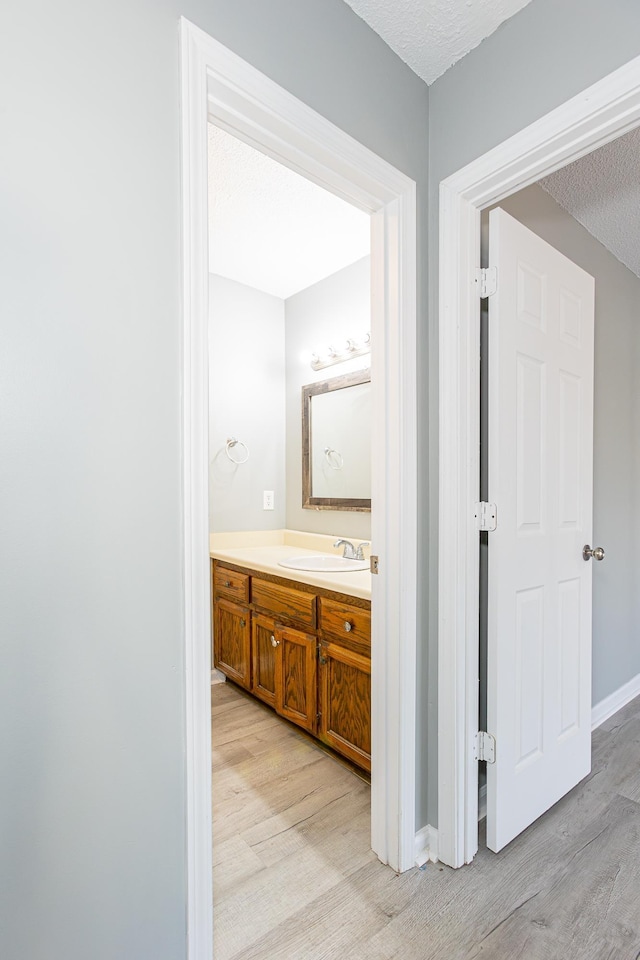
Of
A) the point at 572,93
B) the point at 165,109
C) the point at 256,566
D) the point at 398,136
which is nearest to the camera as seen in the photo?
the point at 165,109

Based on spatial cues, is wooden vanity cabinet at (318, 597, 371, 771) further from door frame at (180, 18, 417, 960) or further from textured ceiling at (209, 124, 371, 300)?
textured ceiling at (209, 124, 371, 300)

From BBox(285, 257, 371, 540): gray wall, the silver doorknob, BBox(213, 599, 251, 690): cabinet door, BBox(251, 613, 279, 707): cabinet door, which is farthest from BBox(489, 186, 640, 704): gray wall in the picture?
BBox(213, 599, 251, 690): cabinet door

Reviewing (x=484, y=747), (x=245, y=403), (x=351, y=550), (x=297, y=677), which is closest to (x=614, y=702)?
(x=484, y=747)

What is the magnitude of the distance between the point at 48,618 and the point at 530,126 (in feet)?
5.42

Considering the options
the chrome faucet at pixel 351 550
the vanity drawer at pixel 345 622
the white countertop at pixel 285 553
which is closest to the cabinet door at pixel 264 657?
the white countertop at pixel 285 553

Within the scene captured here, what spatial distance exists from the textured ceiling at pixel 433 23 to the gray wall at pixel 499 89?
0.11 ft

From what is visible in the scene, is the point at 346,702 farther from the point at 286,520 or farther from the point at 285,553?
the point at 286,520

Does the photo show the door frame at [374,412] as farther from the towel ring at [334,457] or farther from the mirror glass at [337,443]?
the towel ring at [334,457]

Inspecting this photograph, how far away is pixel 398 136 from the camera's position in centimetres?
149

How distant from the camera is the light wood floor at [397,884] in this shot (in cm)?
128

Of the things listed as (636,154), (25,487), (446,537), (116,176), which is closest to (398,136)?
(116,176)

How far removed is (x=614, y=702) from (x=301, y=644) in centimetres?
176

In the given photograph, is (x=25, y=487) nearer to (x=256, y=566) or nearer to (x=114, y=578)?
(x=114, y=578)

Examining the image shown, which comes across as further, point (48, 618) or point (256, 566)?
point (256, 566)
